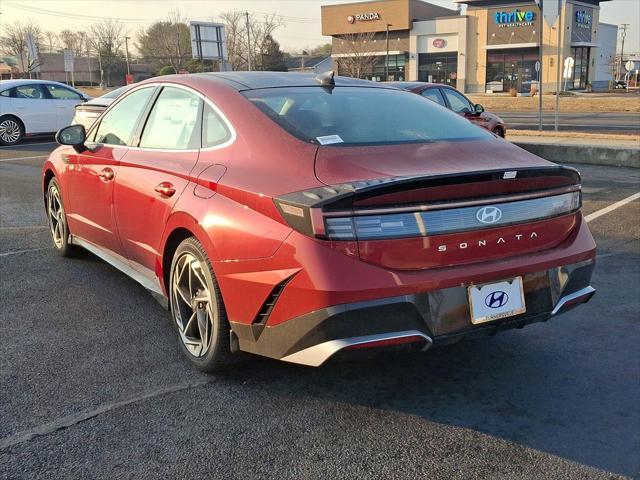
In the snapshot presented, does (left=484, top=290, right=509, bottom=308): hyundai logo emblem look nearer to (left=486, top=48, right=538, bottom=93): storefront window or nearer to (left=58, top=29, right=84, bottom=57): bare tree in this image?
(left=486, top=48, right=538, bottom=93): storefront window

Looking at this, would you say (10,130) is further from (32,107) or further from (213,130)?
(213,130)

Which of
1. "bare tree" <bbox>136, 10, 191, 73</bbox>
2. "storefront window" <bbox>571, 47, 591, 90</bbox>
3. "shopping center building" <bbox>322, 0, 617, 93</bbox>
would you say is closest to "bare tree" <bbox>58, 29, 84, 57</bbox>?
"bare tree" <bbox>136, 10, 191, 73</bbox>

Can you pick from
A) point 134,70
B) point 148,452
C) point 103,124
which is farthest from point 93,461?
point 134,70

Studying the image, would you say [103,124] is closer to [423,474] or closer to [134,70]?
[423,474]

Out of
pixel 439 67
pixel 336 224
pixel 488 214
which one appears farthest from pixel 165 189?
pixel 439 67

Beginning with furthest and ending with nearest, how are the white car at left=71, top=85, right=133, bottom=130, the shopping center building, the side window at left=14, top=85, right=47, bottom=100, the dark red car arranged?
the shopping center building → the side window at left=14, top=85, right=47, bottom=100 → the white car at left=71, top=85, right=133, bottom=130 → the dark red car

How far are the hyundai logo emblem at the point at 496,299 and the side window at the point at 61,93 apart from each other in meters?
16.0

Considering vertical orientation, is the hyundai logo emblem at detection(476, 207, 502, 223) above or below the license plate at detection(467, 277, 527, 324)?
above

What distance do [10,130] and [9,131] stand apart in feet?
0.13

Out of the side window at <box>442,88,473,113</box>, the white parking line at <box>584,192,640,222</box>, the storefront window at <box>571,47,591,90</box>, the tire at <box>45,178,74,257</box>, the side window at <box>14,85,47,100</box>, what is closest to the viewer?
the tire at <box>45,178,74,257</box>

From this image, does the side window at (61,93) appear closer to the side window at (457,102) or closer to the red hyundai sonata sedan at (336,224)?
the side window at (457,102)

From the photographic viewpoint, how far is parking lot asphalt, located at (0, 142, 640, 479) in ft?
8.59

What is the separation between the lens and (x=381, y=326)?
269cm

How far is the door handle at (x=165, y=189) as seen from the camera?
3.51 m
